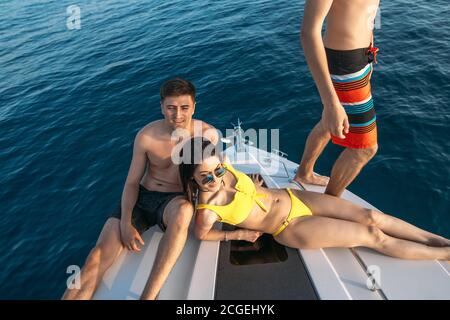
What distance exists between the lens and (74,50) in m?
12.9

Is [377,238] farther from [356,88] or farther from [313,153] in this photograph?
[356,88]

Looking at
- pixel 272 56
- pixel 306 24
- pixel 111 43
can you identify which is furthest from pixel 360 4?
pixel 111 43

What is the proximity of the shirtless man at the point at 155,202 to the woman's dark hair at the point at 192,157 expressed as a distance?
5.6 inches

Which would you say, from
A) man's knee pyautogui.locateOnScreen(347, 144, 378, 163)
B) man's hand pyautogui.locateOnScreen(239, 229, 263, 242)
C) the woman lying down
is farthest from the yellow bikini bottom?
man's knee pyautogui.locateOnScreen(347, 144, 378, 163)

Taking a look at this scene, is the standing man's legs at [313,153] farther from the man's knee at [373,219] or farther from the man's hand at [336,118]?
the man's hand at [336,118]

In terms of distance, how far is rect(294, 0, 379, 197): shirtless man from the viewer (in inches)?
92.1

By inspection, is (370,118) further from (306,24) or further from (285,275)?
(285,275)

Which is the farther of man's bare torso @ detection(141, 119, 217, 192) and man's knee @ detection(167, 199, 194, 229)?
man's bare torso @ detection(141, 119, 217, 192)

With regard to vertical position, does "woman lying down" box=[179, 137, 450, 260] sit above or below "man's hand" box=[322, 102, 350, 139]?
below

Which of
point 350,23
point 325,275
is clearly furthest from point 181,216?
point 350,23

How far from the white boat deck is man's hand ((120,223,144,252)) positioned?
0.09 meters

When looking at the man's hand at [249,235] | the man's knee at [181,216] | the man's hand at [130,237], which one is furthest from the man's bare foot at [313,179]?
the man's hand at [130,237]

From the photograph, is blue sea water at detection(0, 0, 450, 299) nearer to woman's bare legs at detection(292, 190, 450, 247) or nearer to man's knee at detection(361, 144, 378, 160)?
woman's bare legs at detection(292, 190, 450, 247)
